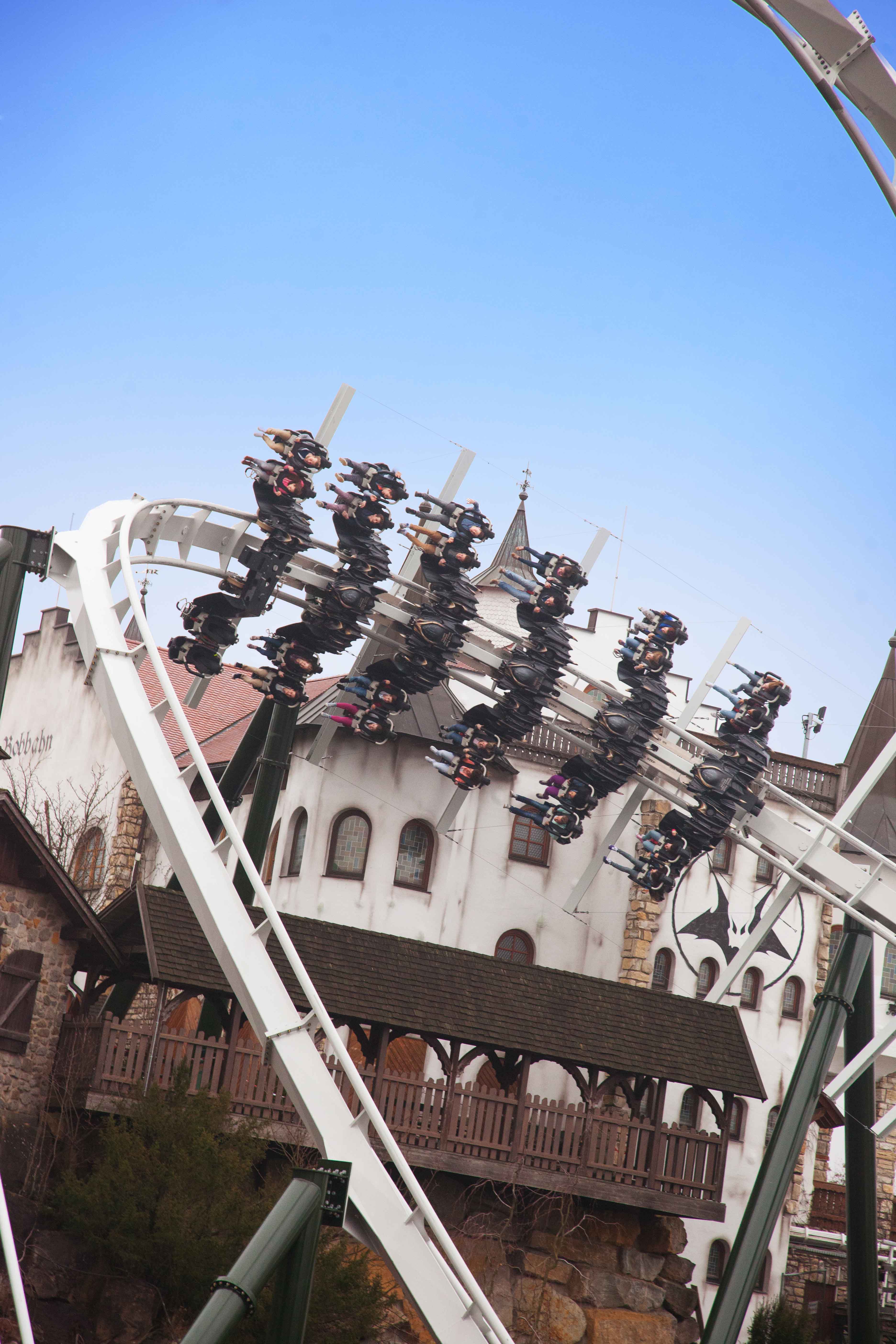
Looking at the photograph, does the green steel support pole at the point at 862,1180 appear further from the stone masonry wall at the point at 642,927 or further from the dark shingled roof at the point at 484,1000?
the stone masonry wall at the point at 642,927

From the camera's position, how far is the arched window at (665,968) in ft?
93.0

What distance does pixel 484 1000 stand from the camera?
18531 mm

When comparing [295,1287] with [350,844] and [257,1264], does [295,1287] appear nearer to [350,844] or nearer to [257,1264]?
[257,1264]

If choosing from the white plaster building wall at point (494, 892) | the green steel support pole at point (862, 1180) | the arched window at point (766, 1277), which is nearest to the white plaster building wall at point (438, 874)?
the white plaster building wall at point (494, 892)

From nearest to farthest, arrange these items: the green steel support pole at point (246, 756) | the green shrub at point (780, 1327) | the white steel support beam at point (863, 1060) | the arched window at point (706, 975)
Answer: the white steel support beam at point (863, 1060)
the green steel support pole at point (246, 756)
the green shrub at point (780, 1327)
the arched window at point (706, 975)

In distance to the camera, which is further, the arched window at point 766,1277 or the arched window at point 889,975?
the arched window at point 889,975

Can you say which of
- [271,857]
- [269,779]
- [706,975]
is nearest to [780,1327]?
[706,975]

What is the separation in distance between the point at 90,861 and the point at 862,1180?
19.2 meters

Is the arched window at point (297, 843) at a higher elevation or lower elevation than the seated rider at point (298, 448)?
lower

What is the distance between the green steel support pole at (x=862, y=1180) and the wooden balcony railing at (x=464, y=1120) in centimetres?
312

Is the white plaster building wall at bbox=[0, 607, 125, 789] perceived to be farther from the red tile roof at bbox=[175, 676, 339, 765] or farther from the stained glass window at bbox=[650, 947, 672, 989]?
the stained glass window at bbox=[650, 947, 672, 989]

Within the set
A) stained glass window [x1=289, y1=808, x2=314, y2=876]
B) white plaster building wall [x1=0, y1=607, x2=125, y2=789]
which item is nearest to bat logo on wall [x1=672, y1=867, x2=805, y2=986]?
stained glass window [x1=289, y1=808, x2=314, y2=876]

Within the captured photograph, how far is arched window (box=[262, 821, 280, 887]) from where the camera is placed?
87.3 ft

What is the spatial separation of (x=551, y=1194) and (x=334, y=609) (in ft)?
24.6
